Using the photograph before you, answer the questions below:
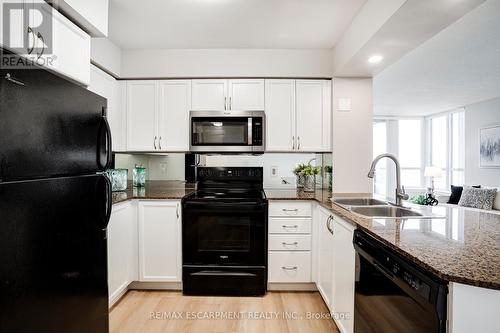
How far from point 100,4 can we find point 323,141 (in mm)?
2130

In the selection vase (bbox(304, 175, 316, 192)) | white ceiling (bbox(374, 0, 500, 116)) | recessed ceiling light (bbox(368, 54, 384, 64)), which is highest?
white ceiling (bbox(374, 0, 500, 116))

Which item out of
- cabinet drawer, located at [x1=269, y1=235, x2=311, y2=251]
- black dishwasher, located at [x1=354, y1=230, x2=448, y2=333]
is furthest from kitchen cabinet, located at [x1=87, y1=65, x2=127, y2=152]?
black dishwasher, located at [x1=354, y1=230, x2=448, y2=333]

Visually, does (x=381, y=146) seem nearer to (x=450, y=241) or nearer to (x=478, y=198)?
(x=478, y=198)

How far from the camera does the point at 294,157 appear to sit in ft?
10.3

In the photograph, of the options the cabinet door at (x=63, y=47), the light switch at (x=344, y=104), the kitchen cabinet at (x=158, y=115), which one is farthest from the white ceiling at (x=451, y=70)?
the cabinet door at (x=63, y=47)

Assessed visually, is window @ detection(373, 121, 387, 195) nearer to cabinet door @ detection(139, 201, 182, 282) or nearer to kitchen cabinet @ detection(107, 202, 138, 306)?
cabinet door @ detection(139, 201, 182, 282)

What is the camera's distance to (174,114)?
114 inches

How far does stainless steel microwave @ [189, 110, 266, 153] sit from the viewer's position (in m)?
2.78

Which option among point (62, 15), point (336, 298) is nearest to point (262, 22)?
point (62, 15)

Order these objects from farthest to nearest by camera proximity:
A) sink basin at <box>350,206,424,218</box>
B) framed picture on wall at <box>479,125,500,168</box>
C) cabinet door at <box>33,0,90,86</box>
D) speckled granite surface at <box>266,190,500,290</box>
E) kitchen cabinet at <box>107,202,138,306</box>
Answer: framed picture on wall at <box>479,125,500,168</box> < kitchen cabinet at <box>107,202,138,306</box> < sink basin at <box>350,206,424,218</box> < cabinet door at <box>33,0,90,86</box> < speckled granite surface at <box>266,190,500,290</box>

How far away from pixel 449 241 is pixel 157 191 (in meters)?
2.38

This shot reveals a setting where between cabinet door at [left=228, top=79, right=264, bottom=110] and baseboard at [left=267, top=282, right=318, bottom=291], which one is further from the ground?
cabinet door at [left=228, top=79, right=264, bottom=110]

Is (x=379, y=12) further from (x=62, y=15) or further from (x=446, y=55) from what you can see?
(x=446, y=55)

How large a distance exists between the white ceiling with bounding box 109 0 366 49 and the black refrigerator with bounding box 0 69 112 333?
40.9 inches
